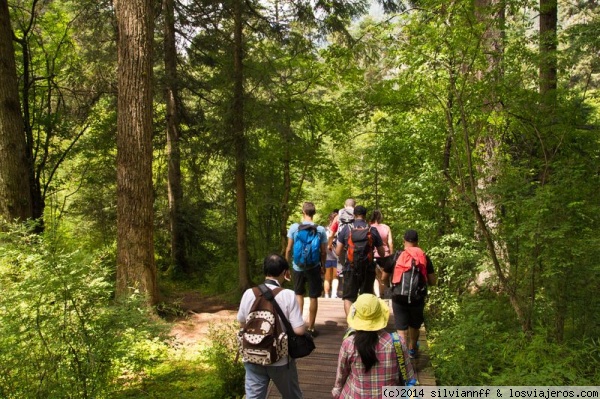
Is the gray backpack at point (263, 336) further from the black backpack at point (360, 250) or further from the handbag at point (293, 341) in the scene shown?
the black backpack at point (360, 250)

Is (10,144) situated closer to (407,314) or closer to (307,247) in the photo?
(307,247)

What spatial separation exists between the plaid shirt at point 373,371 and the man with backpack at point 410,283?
79.2 inches

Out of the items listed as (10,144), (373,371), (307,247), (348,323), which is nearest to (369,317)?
(348,323)

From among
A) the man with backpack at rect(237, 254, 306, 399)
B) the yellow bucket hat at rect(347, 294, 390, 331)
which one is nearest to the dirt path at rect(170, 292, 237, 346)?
the man with backpack at rect(237, 254, 306, 399)

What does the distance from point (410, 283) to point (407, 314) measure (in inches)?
18.5

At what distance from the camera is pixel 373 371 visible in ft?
9.79

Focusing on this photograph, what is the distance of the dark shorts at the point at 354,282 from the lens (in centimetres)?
570

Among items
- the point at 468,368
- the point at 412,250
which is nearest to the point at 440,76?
the point at 412,250

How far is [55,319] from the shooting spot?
151 inches

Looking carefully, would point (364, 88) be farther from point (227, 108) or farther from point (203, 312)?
point (203, 312)

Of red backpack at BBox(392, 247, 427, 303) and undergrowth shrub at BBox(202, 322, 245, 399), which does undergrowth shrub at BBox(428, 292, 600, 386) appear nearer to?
red backpack at BBox(392, 247, 427, 303)

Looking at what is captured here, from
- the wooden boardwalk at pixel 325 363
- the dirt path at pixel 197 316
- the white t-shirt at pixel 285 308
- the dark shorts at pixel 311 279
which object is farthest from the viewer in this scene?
the dirt path at pixel 197 316

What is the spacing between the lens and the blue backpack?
215 inches

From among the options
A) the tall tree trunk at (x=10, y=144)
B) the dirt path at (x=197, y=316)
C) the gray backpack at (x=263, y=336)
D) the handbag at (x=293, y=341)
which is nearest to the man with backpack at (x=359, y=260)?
the handbag at (x=293, y=341)
